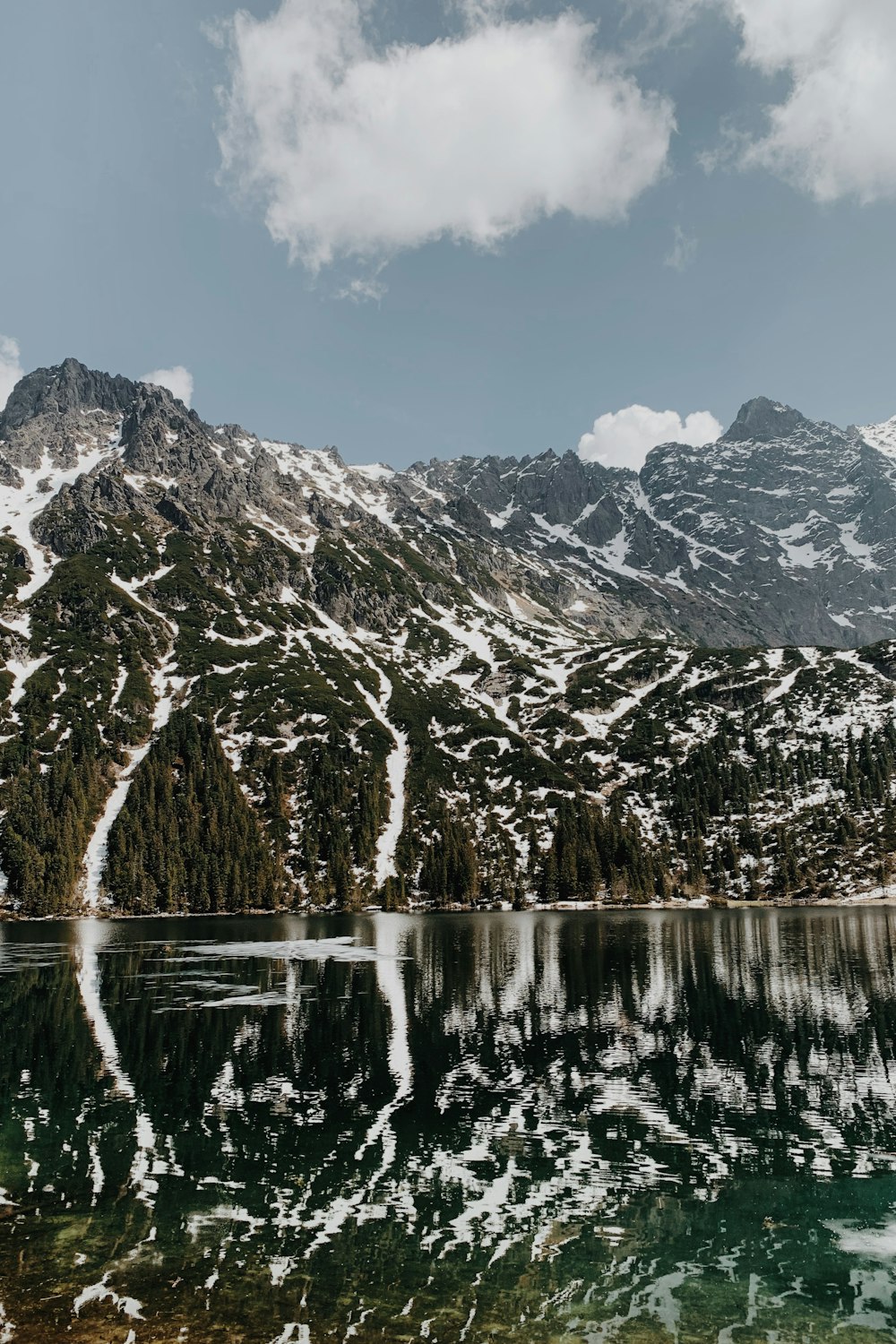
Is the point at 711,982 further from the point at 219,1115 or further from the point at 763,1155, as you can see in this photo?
the point at 219,1115

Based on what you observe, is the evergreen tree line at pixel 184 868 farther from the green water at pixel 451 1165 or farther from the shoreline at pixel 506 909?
the green water at pixel 451 1165

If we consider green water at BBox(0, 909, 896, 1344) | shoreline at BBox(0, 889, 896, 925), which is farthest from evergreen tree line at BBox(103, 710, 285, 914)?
green water at BBox(0, 909, 896, 1344)

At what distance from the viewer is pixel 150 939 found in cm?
12294

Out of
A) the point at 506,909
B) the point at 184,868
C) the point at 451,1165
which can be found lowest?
the point at 506,909

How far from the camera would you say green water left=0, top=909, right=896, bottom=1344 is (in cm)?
2117

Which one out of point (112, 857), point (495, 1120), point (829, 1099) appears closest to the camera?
point (495, 1120)

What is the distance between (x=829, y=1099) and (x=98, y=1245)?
106 ft

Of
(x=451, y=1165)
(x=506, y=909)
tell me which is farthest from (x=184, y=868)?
(x=451, y=1165)

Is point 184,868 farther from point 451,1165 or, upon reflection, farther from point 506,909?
point 451,1165

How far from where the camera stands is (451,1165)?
1225 inches

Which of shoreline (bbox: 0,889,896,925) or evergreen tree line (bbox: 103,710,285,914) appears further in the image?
evergreen tree line (bbox: 103,710,285,914)

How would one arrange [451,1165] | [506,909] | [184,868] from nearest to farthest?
[451,1165] < [184,868] < [506,909]

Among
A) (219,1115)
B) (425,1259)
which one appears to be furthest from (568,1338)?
(219,1115)

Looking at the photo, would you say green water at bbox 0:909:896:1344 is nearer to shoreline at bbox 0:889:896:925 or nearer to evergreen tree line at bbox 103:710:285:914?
shoreline at bbox 0:889:896:925
